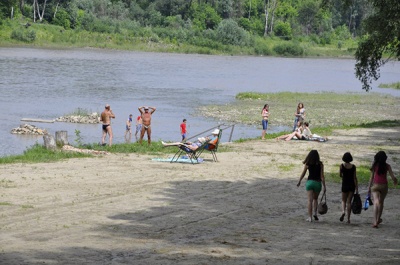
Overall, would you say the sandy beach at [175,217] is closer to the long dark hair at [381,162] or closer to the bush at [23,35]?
the long dark hair at [381,162]

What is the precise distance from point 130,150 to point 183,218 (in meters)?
10.6

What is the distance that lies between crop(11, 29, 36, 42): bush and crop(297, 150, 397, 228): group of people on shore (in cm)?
9658

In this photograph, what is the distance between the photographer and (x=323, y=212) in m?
15.8

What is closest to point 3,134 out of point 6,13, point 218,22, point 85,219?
point 85,219

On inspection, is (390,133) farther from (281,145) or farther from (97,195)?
(97,195)

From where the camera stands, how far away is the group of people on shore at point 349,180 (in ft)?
50.6

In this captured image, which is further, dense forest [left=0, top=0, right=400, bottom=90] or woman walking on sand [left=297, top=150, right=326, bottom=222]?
dense forest [left=0, top=0, right=400, bottom=90]

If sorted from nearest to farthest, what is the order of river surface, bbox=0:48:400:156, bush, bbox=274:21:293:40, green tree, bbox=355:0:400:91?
1. green tree, bbox=355:0:400:91
2. river surface, bbox=0:48:400:156
3. bush, bbox=274:21:293:40

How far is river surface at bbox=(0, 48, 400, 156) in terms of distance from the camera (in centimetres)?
4116

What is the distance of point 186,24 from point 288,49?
669 inches

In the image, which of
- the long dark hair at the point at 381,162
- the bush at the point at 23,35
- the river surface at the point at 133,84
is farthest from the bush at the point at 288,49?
the long dark hair at the point at 381,162

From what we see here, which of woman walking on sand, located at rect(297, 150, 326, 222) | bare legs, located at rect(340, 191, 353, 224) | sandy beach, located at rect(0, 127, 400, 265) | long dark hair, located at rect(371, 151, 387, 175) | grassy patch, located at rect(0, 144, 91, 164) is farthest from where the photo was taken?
grassy patch, located at rect(0, 144, 91, 164)

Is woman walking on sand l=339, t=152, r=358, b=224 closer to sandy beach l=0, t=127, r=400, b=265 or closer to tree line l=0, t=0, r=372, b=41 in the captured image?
sandy beach l=0, t=127, r=400, b=265

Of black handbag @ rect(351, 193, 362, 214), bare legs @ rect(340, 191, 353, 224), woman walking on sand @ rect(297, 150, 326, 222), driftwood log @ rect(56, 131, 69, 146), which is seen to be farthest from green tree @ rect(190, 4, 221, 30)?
black handbag @ rect(351, 193, 362, 214)
